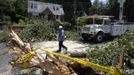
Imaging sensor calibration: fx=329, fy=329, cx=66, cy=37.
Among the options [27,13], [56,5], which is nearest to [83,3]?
[56,5]

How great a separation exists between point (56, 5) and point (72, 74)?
214ft

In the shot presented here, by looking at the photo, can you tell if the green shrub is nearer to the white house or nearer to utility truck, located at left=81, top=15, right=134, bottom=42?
utility truck, located at left=81, top=15, right=134, bottom=42

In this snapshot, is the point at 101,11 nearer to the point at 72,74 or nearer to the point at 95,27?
the point at 95,27

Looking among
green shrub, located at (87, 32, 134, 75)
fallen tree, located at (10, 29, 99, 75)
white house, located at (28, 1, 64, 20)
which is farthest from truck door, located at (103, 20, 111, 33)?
white house, located at (28, 1, 64, 20)

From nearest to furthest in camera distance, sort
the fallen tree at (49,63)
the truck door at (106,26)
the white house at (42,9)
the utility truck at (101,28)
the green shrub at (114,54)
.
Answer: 1. the fallen tree at (49,63)
2. the green shrub at (114,54)
3. the utility truck at (101,28)
4. the truck door at (106,26)
5. the white house at (42,9)

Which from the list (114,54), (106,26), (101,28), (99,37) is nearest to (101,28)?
(101,28)

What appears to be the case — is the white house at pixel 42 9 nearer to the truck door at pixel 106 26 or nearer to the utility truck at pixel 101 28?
the utility truck at pixel 101 28

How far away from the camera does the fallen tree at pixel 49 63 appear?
5227 millimetres

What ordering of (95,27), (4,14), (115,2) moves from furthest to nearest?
(4,14) → (115,2) → (95,27)

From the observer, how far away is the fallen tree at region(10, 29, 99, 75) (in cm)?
523

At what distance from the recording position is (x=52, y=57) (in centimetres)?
532

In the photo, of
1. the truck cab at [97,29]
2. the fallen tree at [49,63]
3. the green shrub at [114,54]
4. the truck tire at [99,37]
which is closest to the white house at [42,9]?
the truck cab at [97,29]

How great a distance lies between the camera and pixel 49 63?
17.2ft

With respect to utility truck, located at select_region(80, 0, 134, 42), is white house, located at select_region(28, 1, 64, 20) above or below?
below
